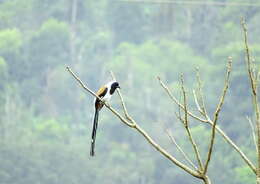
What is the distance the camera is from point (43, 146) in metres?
34.0

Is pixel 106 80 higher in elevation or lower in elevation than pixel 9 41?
lower

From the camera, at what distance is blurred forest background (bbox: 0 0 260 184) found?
108 feet

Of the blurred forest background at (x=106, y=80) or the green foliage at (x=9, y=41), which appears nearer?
the blurred forest background at (x=106, y=80)

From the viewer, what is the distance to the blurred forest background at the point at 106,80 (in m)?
33.0

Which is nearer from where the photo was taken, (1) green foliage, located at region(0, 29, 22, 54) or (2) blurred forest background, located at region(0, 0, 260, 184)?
(2) blurred forest background, located at region(0, 0, 260, 184)

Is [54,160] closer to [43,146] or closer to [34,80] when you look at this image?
[43,146]

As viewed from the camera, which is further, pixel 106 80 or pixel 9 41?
pixel 9 41

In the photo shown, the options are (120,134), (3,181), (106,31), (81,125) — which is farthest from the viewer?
(106,31)

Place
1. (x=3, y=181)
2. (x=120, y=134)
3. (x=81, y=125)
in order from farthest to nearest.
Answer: (x=81, y=125) < (x=120, y=134) < (x=3, y=181)

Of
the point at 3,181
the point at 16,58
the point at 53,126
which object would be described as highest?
the point at 16,58

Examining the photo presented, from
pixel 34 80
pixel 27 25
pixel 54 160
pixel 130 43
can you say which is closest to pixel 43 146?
pixel 54 160

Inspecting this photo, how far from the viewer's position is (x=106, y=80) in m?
35.2

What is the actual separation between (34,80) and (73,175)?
25.2 feet

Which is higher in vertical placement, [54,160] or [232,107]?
[232,107]
